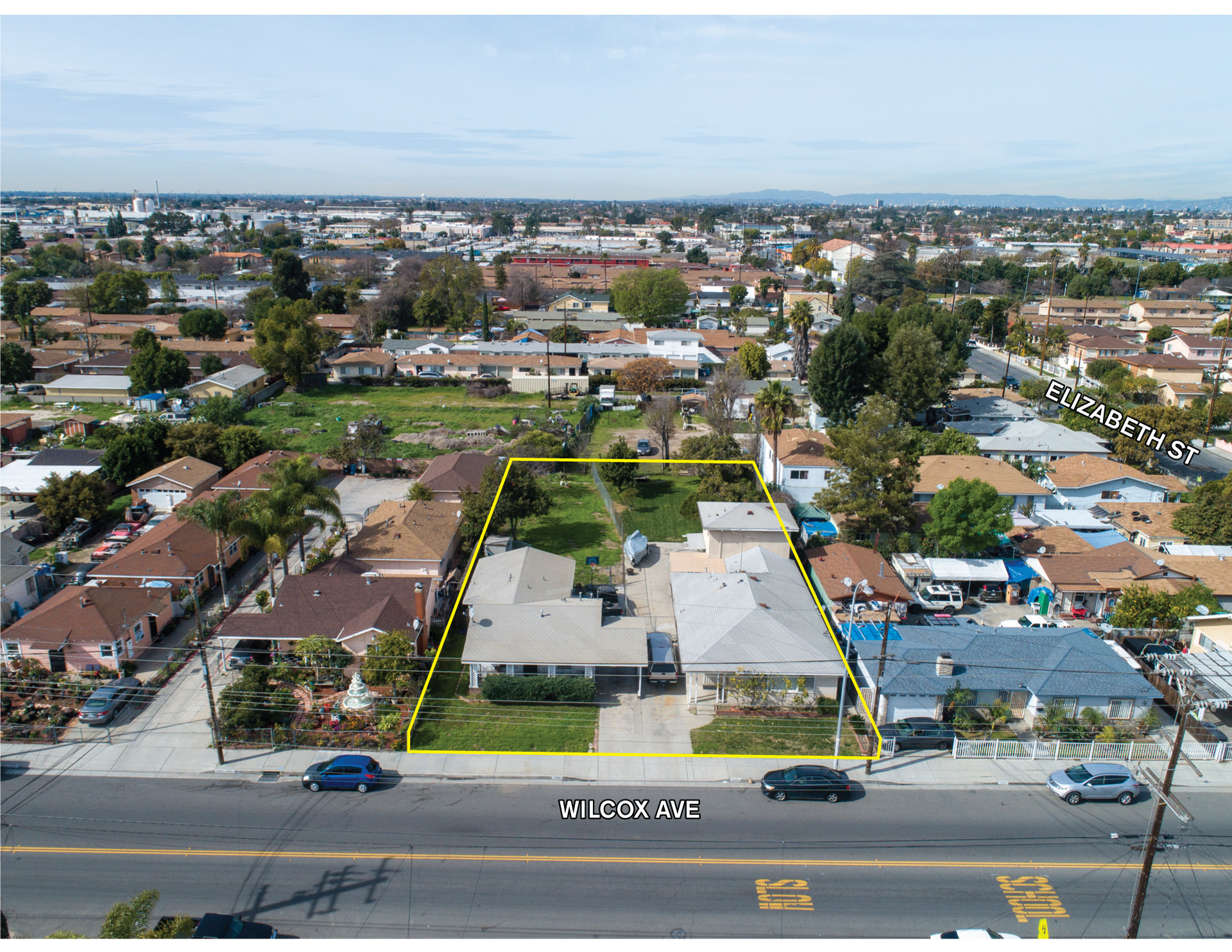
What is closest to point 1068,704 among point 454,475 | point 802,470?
point 802,470

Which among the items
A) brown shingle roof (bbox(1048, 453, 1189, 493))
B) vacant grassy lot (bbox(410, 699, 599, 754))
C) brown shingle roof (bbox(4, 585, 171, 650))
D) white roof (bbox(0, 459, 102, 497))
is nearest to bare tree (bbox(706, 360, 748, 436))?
brown shingle roof (bbox(1048, 453, 1189, 493))

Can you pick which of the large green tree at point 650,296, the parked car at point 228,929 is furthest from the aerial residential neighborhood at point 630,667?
the large green tree at point 650,296

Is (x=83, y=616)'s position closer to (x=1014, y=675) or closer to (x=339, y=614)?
(x=339, y=614)

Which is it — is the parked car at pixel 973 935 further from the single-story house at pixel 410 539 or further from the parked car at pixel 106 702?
the parked car at pixel 106 702

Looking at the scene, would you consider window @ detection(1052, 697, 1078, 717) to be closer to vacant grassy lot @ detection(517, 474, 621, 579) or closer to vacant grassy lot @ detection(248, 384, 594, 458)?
vacant grassy lot @ detection(517, 474, 621, 579)

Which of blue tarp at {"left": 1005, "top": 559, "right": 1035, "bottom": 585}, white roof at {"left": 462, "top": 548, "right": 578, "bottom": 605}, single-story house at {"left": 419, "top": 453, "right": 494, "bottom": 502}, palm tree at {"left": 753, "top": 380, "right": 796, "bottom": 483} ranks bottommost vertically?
blue tarp at {"left": 1005, "top": 559, "right": 1035, "bottom": 585}

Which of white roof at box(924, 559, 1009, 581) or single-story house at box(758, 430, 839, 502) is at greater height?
single-story house at box(758, 430, 839, 502)
